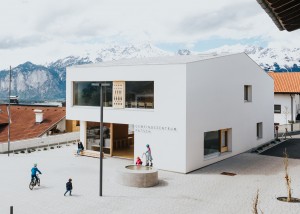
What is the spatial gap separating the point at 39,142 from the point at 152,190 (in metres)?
20.3

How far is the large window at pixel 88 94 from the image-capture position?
28891mm

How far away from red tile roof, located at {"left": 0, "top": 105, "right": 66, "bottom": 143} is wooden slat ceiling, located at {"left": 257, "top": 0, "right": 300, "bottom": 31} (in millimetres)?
38457

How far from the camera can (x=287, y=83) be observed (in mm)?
53469

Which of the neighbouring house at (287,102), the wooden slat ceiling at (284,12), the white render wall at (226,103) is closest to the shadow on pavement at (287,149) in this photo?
the white render wall at (226,103)

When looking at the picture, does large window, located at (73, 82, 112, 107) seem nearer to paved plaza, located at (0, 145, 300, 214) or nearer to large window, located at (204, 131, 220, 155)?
paved plaza, located at (0, 145, 300, 214)

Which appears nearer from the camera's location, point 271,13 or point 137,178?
point 271,13

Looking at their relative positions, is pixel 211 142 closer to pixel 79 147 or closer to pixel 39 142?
pixel 79 147

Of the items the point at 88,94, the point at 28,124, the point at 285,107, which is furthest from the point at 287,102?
the point at 28,124

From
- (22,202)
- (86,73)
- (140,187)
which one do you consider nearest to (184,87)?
(140,187)

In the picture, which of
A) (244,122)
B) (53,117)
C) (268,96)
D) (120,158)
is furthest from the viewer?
(53,117)

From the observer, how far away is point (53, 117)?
46.7m

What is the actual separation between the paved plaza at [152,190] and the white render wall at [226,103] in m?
2.61

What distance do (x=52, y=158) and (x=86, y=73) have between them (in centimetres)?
744

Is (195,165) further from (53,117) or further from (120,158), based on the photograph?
(53,117)
